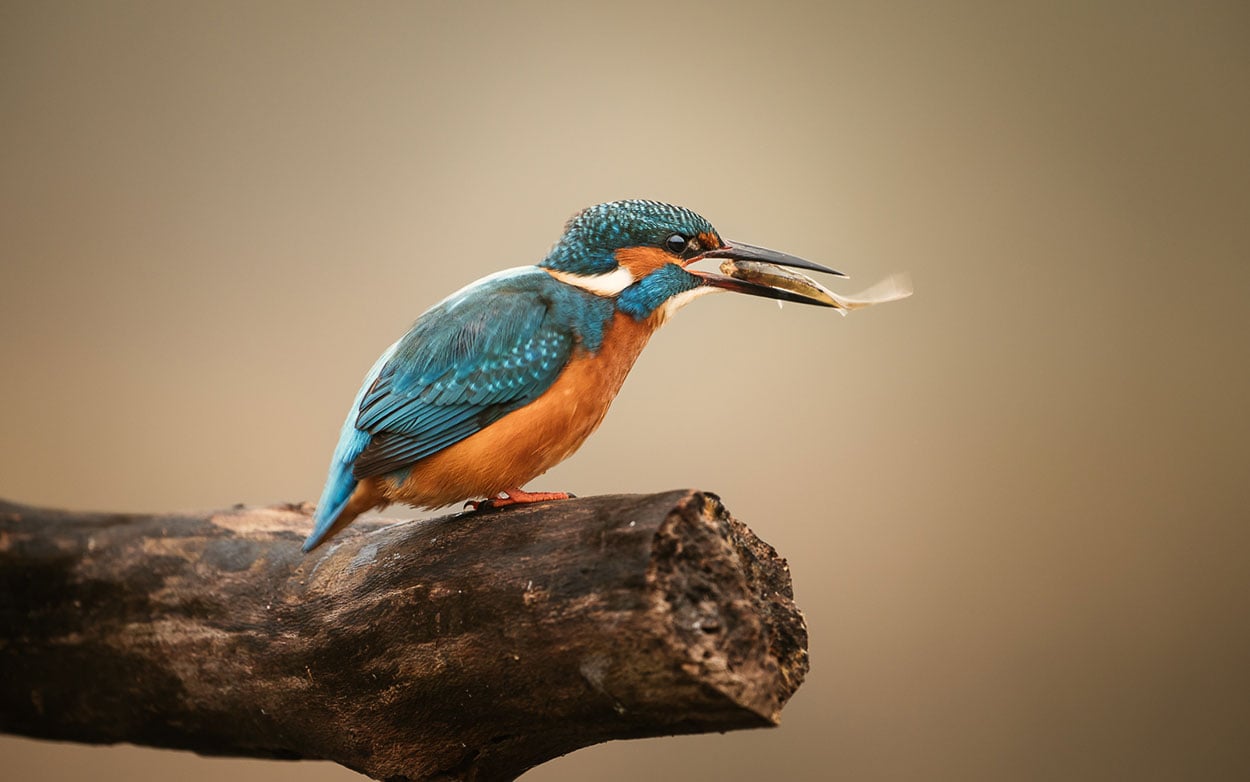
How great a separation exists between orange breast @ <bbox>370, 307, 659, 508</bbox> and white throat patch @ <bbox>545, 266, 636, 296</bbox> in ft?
0.21

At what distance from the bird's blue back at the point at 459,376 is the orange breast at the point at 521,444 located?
24 mm

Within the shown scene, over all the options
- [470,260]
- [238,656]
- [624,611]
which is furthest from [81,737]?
[470,260]

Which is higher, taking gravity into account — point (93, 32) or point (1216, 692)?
point (93, 32)

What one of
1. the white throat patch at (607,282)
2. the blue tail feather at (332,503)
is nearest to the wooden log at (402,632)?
the blue tail feather at (332,503)

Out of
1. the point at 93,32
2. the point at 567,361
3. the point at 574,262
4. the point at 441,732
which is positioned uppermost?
the point at 93,32

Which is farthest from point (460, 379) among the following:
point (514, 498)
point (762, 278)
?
point (762, 278)

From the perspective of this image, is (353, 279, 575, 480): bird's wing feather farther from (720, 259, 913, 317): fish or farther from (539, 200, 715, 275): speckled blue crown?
(720, 259, 913, 317): fish

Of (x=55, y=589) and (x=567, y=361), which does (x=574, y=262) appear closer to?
(x=567, y=361)

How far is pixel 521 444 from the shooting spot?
6.56 feet

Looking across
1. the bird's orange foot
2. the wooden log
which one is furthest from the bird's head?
the wooden log

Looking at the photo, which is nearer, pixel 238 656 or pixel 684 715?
pixel 684 715

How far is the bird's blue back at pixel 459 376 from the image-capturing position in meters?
1.97

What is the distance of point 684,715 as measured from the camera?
1.46 meters

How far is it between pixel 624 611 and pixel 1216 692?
2.97 m
